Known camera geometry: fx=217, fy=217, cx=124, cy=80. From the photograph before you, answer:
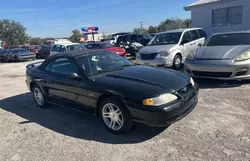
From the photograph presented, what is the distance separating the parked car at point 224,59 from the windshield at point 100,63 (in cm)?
233

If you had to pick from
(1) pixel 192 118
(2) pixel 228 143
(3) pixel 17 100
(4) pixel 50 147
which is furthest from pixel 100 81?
(3) pixel 17 100

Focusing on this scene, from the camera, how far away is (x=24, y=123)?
15.0ft

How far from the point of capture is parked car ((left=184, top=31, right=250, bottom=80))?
5566 mm

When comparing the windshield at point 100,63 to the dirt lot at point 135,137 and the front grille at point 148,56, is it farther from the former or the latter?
the front grille at point 148,56

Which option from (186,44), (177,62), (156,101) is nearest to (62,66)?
(156,101)

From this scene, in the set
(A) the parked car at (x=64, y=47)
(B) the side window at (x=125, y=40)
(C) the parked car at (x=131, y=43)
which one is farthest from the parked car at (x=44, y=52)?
(B) the side window at (x=125, y=40)

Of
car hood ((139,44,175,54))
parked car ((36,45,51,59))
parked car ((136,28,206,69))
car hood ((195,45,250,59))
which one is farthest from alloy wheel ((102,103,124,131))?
parked car ((36,45,51,59))

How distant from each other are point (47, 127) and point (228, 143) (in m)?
3.24

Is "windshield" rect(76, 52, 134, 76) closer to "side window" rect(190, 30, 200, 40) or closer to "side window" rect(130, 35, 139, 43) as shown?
"side window" rect(190, 30, 200, 40)

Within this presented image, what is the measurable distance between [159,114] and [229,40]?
499cm

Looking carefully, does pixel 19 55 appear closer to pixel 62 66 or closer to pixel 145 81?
pixel 62 66

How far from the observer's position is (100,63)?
4434 mm

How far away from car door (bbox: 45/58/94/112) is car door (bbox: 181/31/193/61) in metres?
5.70

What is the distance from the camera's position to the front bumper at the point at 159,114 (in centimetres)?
319
